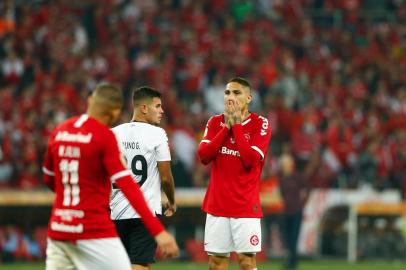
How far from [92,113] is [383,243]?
52.8ft

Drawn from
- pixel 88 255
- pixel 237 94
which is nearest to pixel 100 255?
pixel 88 255

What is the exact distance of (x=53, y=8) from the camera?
1004 inches

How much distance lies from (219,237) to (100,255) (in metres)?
3.39

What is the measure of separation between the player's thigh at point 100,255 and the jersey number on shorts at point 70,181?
1.04ft

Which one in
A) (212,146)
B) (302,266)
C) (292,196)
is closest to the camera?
(212,146)

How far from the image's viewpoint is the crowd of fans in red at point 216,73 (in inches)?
893

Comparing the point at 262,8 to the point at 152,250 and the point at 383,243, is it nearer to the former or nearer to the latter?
the point at 383,243

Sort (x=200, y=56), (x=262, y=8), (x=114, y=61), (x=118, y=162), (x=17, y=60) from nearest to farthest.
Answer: (x=118, y=162), (x=17, y=60), (x=114, y=61), (x=200, y=56), (x=262, y=8)

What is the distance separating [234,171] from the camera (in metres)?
11.7

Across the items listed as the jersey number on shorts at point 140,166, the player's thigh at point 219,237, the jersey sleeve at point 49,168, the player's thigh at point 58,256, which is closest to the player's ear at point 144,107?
the jersey number on shorts at point 140,166

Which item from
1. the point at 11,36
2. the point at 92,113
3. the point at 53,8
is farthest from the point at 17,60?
the point at 92,113

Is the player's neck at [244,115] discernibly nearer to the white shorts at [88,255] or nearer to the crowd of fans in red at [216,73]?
the white shorts at [88,255]

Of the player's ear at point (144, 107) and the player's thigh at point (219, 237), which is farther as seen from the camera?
the player's thigh at point (219, 237)

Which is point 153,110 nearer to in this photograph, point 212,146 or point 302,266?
point 212,146
